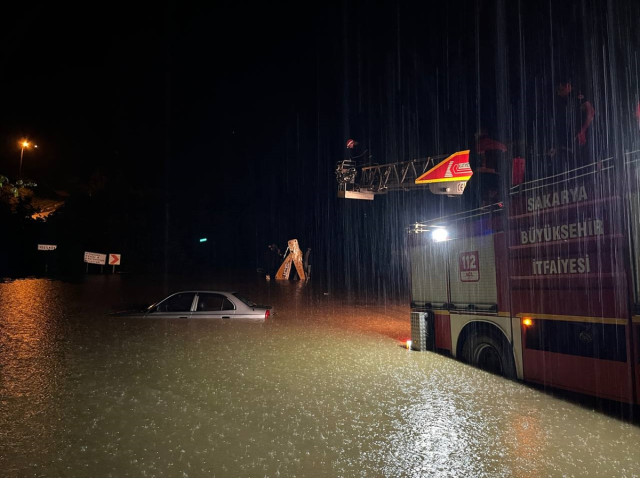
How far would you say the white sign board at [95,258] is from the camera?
104ft

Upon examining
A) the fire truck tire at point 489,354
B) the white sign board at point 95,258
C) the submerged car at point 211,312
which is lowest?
the fire truck tire at point 489,354

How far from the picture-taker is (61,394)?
5391mm

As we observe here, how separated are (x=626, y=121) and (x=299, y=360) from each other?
8462mm

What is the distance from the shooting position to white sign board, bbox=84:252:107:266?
31797 millimetres

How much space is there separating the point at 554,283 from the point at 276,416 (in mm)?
3910

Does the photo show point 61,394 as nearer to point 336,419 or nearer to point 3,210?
point 336,419

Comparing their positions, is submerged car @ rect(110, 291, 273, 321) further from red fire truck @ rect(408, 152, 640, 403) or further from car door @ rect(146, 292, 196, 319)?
red fire truck @ rect(408, 152, 640, 403)

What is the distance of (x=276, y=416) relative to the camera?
4.73 meters

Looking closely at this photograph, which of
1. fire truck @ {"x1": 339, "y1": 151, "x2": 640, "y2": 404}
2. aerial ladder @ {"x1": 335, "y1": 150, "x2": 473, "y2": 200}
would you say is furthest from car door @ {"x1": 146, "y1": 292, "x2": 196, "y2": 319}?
aerial ladder @ {"x1": 335, "y1": 150, "x2": 473, "y2": 200}

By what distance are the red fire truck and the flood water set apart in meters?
0.45

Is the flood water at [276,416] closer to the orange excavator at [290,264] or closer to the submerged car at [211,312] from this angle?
the submerged car at [211,312]

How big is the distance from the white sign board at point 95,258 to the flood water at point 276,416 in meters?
25.3

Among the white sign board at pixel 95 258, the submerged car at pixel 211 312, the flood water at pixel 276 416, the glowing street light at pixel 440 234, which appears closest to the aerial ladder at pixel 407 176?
the glowing street light at pixel 440 234

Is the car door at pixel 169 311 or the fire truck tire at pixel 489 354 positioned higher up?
the car door at pixel 169 311
